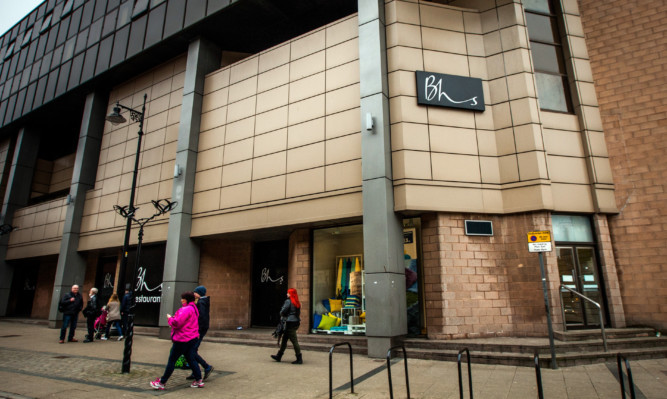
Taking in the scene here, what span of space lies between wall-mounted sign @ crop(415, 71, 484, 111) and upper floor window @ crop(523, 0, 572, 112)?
2188 mm

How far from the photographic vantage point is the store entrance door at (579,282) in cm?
1072

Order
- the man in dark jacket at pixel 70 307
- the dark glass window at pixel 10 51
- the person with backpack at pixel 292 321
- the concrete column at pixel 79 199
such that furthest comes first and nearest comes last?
the dark glass window at pixel 10 51, the concrete column at pixel 79 199, the man in dark jacket at pixel 70 307, the person with backpack at pixel 292 321

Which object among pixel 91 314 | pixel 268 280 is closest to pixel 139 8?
pixel 91 314

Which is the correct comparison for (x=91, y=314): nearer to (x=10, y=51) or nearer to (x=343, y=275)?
(x=343, y=275)

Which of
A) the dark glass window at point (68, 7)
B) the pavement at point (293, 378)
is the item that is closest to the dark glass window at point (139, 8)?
the dark glass window at point (68, 7)

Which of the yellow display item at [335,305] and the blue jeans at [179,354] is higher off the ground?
the yellow display item at [335,305]

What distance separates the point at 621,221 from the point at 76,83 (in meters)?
25.5

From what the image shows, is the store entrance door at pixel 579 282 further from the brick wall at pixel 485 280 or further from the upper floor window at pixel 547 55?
the upper floor window at pixel 547 55

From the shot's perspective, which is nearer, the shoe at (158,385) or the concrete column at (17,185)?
the shoe at (158,385)

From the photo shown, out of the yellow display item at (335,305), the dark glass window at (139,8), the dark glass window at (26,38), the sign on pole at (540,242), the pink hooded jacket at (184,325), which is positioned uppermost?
the dark glass window at (26,38)

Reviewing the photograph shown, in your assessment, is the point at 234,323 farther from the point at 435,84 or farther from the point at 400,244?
the point at 435,84

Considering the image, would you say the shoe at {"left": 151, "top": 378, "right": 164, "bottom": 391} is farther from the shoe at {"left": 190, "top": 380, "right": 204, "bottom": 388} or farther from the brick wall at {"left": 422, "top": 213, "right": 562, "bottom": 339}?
the brick wall at {"left": 422, "top": 213, "right": 562, "bottom": 339}

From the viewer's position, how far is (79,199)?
1945 centimetres

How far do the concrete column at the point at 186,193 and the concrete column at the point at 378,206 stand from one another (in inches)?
312
